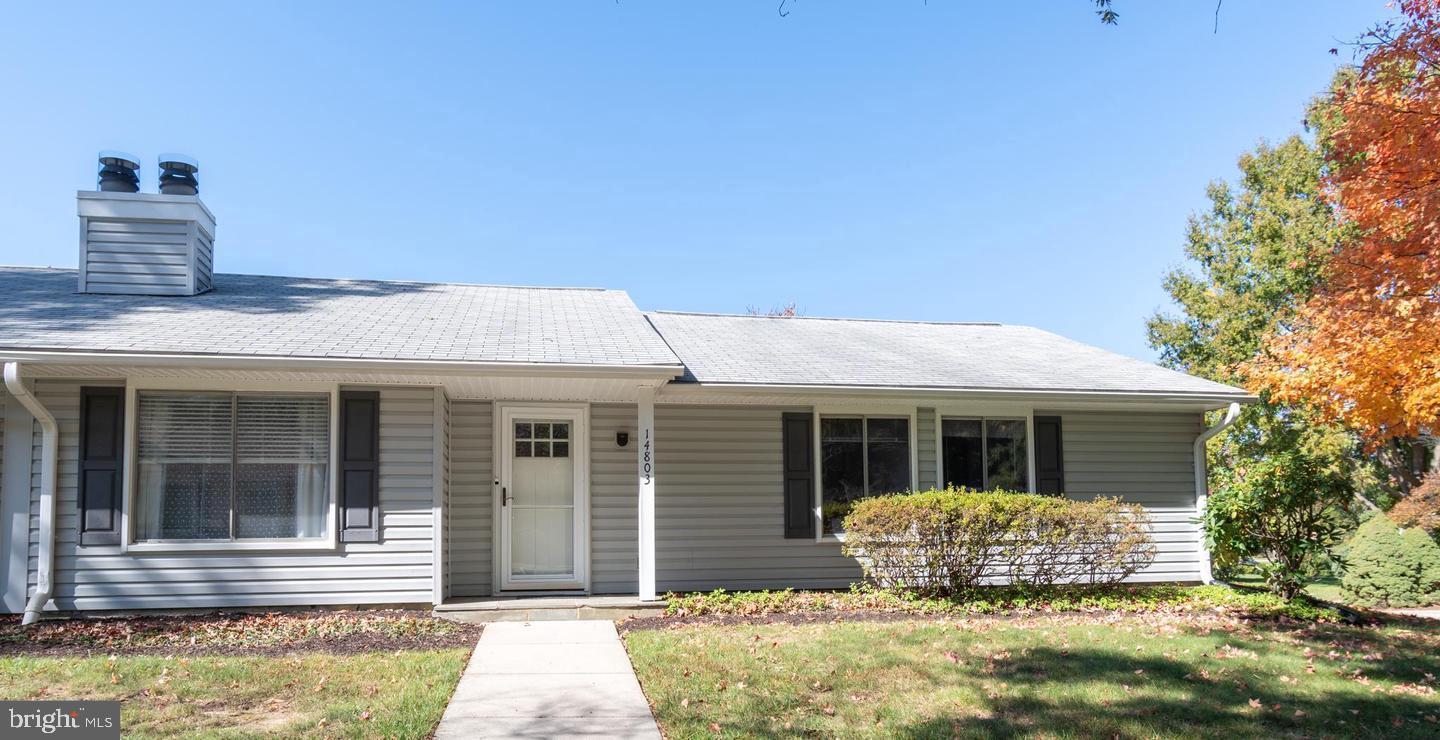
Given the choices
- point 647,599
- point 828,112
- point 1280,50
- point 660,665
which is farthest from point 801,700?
point 828,112

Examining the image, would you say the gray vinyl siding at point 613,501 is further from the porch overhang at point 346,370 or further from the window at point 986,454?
the window at point 986,454

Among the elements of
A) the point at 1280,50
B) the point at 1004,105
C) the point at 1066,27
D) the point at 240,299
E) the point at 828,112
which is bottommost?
the point at 240,299

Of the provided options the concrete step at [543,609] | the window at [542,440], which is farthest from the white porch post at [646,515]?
the window at [542,440]

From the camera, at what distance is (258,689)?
541 centimetres

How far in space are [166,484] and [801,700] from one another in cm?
625

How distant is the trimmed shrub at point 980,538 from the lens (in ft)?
28.8

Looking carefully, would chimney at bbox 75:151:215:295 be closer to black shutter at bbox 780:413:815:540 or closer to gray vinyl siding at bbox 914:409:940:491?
black shutter at bbox 780:413:815:540

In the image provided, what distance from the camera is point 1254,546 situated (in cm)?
888

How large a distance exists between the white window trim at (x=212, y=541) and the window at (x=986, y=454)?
634 centimetres

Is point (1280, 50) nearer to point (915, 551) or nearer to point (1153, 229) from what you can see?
point (915, 551)

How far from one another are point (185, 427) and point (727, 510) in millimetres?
5236

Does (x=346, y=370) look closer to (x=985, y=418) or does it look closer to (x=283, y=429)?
(x=283, y=429)

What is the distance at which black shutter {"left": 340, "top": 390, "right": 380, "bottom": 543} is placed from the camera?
8.38 metres

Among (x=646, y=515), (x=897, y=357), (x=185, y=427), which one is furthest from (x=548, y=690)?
(x=897, y=357)
